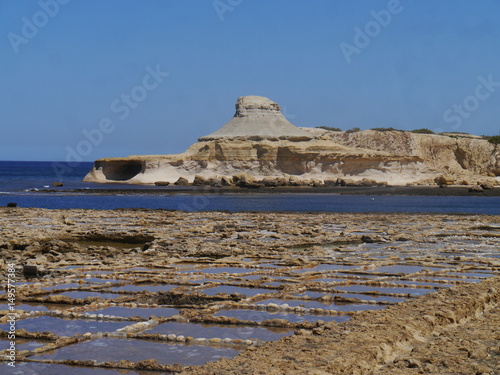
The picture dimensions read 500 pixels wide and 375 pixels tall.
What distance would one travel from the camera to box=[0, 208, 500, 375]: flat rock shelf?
6629 millimetres

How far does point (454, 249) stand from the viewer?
16750 mm

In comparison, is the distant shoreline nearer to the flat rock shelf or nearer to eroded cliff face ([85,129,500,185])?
eroded cliff face ([85,129,500,185])

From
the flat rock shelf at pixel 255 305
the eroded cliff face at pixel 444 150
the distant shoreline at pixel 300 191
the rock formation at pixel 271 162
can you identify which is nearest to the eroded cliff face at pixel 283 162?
the rock formation at pixel 271 162

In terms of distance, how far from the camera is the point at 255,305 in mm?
9516

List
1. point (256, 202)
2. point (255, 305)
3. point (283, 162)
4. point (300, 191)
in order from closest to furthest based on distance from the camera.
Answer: point (255, 305) → point (256, 202) → point (300, 191) → point (283, 162)

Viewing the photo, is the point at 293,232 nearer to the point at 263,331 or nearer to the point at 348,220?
the point at 348,220

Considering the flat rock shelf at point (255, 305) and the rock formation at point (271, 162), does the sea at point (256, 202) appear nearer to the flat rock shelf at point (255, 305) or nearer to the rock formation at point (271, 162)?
the rock formation at point (271, 162)

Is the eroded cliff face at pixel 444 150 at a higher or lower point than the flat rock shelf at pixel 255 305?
higher

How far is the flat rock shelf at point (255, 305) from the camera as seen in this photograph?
21.7ft

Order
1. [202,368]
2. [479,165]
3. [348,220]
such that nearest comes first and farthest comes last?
[202,368], [348,220], [479,165]

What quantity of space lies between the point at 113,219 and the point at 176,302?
18283 mm

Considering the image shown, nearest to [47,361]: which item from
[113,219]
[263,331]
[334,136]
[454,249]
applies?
[263,331]

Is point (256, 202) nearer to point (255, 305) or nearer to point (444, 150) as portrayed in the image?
point (255, 305)

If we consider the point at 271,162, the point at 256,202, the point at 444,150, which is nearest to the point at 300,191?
A: the point at 271,162
